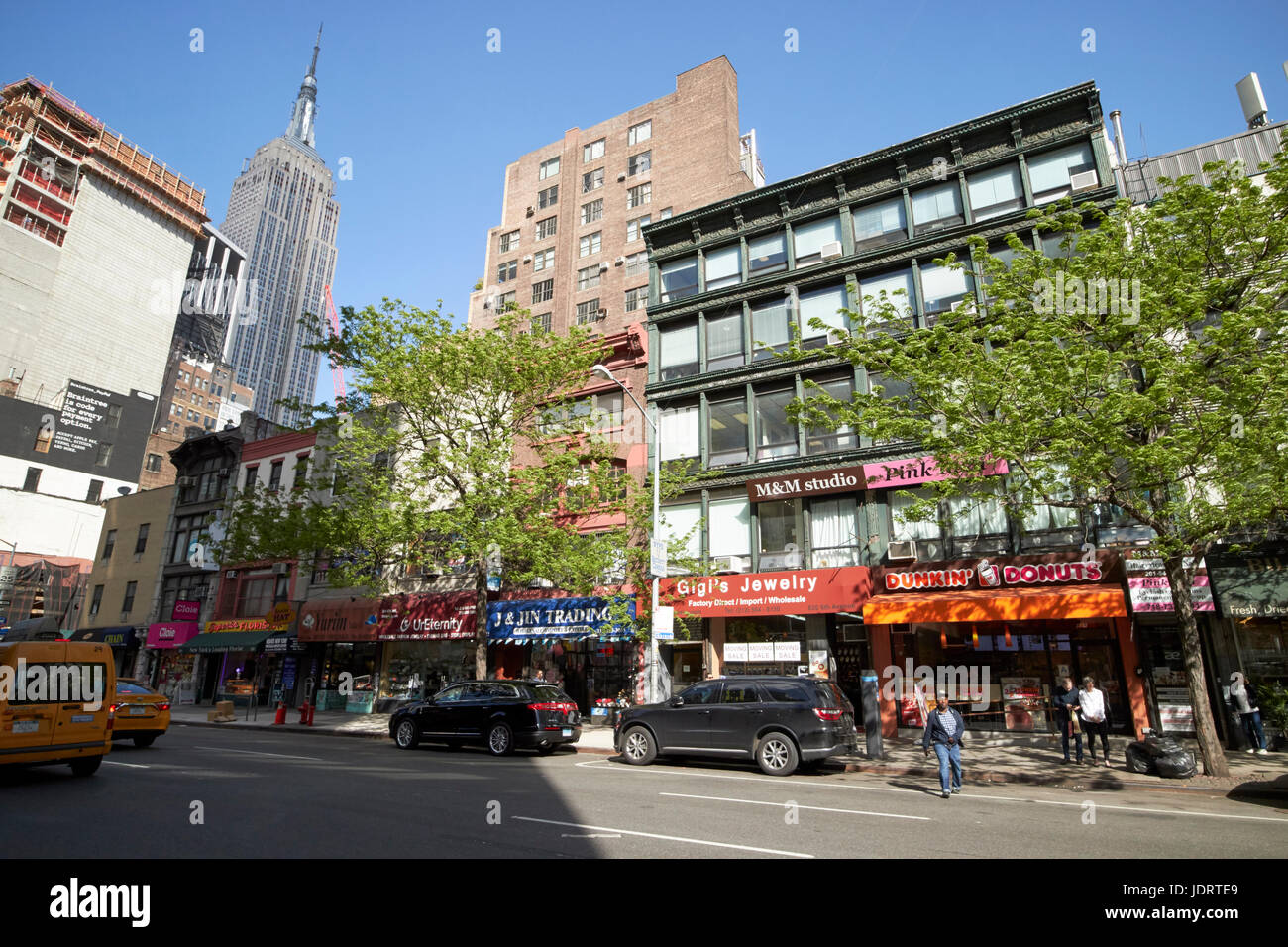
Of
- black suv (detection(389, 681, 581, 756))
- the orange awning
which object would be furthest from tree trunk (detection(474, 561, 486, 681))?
the orange awning

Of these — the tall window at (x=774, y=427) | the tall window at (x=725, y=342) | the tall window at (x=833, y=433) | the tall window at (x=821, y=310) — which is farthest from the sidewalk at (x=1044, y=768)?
the tall window at (x=725, y=342)

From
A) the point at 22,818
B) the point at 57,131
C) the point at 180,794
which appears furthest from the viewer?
the point at 57,131

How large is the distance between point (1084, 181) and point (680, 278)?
13856 millimetres

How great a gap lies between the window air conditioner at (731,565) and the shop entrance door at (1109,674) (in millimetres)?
9476

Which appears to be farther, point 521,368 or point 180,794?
point 521,368

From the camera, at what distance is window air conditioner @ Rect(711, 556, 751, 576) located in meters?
22.5

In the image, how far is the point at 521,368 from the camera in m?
22.8

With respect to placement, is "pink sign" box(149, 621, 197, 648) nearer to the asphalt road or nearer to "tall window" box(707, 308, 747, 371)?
the asphalt road

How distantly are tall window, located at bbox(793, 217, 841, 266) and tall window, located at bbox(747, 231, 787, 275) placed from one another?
0.52 m

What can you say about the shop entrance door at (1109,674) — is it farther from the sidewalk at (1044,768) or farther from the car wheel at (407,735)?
the car wheel at (407,735)
